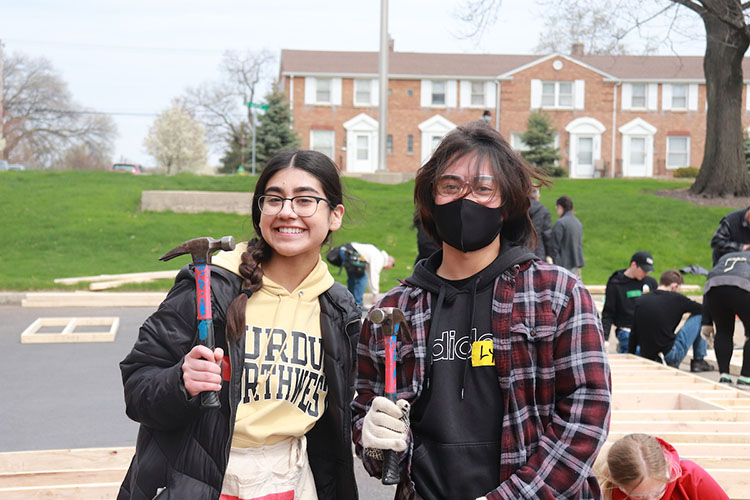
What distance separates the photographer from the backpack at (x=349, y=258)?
11492 mm

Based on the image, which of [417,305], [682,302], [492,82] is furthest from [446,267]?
[492,82]

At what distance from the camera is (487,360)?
222 centimetres

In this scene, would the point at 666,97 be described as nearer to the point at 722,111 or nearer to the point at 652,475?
the point at 722,111

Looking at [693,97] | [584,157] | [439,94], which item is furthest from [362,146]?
[693,97]

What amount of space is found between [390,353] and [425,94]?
4263 cm

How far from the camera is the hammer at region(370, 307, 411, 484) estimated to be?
2.22 meters

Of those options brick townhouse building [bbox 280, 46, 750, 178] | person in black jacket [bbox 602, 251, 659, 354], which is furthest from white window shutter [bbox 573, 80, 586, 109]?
person in black jacket [bbox 602, 251, 659, 354]

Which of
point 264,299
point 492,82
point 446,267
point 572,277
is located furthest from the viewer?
point 492,82

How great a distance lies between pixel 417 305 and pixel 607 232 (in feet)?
64.2

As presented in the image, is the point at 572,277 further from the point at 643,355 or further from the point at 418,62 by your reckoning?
the point at 418,62

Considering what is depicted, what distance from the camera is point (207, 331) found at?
7.69 ft

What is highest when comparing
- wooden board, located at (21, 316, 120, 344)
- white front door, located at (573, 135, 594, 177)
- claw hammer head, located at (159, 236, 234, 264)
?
white front door, located at (573, 135, 594, 177)

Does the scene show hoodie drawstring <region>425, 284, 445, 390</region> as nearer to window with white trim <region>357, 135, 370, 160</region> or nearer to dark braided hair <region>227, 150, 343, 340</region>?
dark braided hair <region>227, 150, 343, 340</region>

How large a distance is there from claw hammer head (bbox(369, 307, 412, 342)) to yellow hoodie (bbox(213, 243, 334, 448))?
0.48 m
